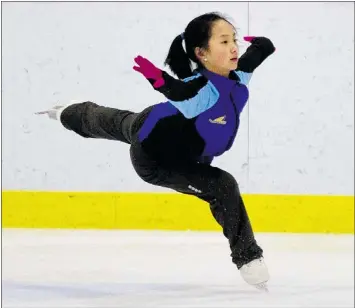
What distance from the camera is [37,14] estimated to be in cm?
624

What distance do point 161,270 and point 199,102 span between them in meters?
1.63

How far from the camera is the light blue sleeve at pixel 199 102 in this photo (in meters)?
3.20

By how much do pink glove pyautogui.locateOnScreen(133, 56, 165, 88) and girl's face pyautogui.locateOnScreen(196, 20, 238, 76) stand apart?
0.33 meters

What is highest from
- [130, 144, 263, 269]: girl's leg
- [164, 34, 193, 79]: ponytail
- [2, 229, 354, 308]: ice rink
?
[164, 34, 193, 79]: ponytail

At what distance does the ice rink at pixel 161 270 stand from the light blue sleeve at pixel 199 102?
2.90ft

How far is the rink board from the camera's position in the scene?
609 centimetres

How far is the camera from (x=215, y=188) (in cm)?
344

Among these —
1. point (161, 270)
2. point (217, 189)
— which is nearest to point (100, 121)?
point (217, 189)

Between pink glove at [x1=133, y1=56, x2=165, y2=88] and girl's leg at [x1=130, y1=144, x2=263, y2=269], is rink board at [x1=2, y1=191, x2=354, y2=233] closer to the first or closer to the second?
girl's leg at [x1=130, y1=144, x2=263, y2=269]

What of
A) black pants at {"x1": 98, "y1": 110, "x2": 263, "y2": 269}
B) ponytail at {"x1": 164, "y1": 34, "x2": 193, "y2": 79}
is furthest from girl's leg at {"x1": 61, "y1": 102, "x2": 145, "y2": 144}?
ponytail at {"x1": 164, "y1": 34, "x2": 193, "y2": 79}

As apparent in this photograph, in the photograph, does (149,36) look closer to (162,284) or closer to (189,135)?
(162,284)

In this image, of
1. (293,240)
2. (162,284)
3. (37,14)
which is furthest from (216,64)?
(37,14)

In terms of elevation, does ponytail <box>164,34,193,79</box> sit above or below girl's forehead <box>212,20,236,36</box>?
below

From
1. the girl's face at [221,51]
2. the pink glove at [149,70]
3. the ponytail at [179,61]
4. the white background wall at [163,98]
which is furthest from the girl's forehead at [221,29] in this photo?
the white background wall at [163,98]
